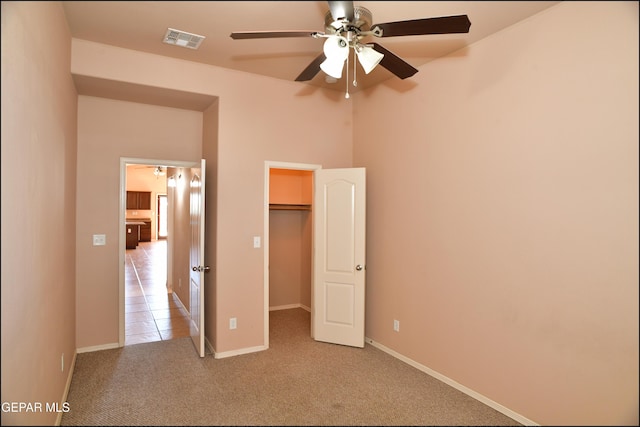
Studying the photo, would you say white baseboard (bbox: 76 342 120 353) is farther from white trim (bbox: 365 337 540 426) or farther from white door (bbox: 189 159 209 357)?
white trim (bbox: 365 337 540 426)

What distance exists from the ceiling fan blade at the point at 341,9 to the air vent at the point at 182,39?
4.86ft

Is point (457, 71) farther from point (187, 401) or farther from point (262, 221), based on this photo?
point (187, 401)

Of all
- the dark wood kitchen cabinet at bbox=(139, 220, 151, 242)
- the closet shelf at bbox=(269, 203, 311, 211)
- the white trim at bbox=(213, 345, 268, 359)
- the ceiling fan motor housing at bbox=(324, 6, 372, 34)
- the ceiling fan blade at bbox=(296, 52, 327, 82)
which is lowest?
the white trim at bbox=(213, 345, 268, 359)

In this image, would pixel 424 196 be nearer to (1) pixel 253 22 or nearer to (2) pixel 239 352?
(1) pixel 253 22

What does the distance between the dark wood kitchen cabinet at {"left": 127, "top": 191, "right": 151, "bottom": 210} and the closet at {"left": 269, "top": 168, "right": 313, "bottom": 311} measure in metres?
10.8

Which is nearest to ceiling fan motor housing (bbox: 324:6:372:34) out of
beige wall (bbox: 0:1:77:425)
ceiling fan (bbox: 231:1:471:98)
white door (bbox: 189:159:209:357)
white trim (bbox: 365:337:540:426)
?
ceiling fan (bbox: 231:1:471:98)

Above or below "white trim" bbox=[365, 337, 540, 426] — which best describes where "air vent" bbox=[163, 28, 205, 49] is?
above

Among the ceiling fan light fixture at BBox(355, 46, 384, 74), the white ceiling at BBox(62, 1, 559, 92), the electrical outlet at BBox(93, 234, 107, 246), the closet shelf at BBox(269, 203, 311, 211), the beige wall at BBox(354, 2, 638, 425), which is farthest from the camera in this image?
the closet shelf at BBox(269, 203, 311, 211)

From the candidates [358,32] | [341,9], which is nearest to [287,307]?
[358,32]

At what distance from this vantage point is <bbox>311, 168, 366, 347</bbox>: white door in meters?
4.14

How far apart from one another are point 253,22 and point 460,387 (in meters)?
3.48

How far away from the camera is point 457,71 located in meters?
3.28

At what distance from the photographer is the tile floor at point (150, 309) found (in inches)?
179

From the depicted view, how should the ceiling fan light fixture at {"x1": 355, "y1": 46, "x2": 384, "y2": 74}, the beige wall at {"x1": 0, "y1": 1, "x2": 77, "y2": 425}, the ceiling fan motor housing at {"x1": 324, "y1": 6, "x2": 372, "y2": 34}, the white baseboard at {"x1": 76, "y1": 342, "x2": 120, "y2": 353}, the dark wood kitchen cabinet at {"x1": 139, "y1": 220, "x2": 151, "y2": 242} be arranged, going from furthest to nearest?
the dark wood kitchen cabinet at {"x1": 139, "y1": 220, "x2": 151, "y2": 242} < the white baseboard at {"x1": 76, "y1": 342, "x2": 120, "y2": 353} < the ceiling fan light fixture at {"x1": 355, "y1": 46, "x2": 384, "y2": 74} < the ceiling fan motor housing at {"x1": 324, "y1": 6, "x2": 372, "y2": 34} < the beige wall at {"x1": 0, "y1": 1, "x2": 77, "y2": 425}
